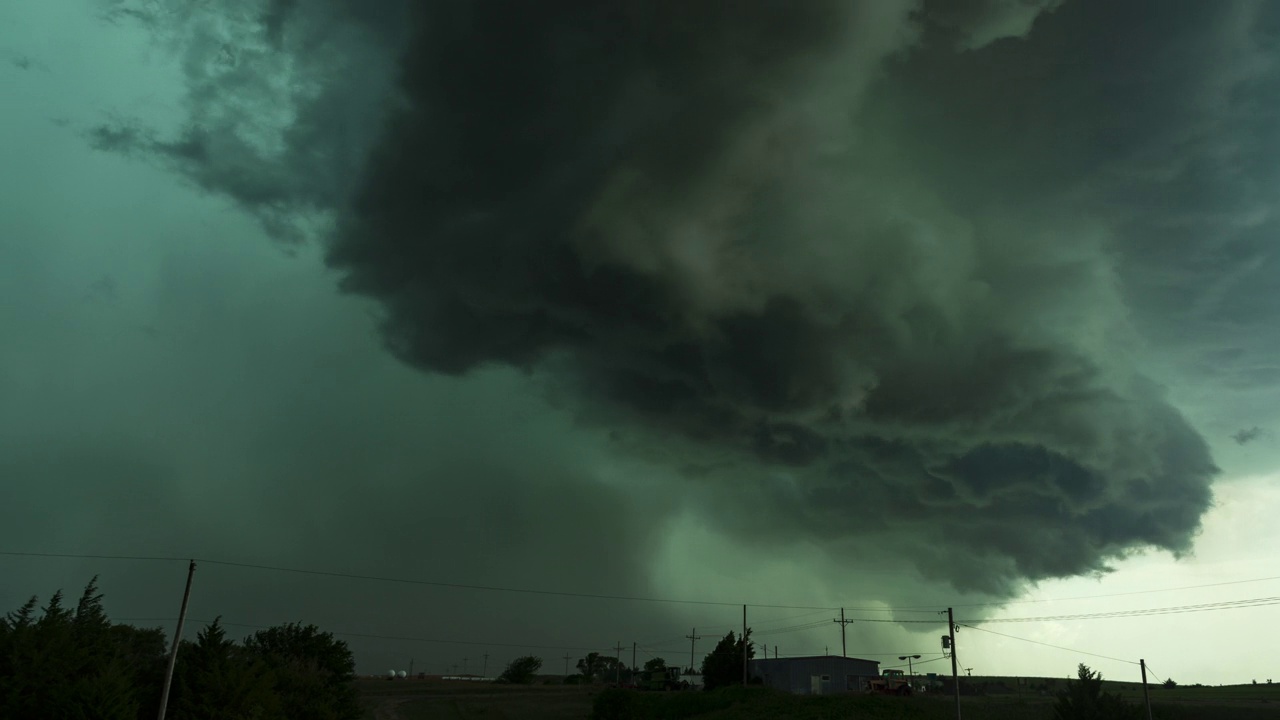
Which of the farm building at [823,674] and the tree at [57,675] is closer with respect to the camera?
the tree at [57,675]

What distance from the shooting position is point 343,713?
9719 cm

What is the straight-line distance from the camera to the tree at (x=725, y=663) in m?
154

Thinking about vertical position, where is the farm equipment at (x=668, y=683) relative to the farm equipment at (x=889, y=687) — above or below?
below

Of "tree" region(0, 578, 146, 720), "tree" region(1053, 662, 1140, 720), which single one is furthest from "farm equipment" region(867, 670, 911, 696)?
"tree" region(0, 578, 146, 720)

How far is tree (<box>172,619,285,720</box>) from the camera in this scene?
6456 centimetres

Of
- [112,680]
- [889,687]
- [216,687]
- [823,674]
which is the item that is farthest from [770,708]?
[112,680]

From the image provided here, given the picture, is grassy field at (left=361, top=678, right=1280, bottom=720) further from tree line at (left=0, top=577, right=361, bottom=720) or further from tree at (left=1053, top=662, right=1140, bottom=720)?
tree line at (left=0, top=577, right=361, bottom=720)

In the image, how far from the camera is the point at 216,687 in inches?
2584

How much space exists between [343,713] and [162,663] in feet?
96.1

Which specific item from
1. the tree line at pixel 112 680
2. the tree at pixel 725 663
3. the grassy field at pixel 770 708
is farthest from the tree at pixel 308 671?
the tree at pixel 725 663

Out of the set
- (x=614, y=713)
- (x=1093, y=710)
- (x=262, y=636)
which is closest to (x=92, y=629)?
(x=262, y=636)

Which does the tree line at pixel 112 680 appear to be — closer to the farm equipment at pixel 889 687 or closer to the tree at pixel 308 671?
the tree at pixel 308 671

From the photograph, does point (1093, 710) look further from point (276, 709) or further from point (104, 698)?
point (104, 698)

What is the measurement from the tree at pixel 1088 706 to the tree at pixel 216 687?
7921 centimetres
